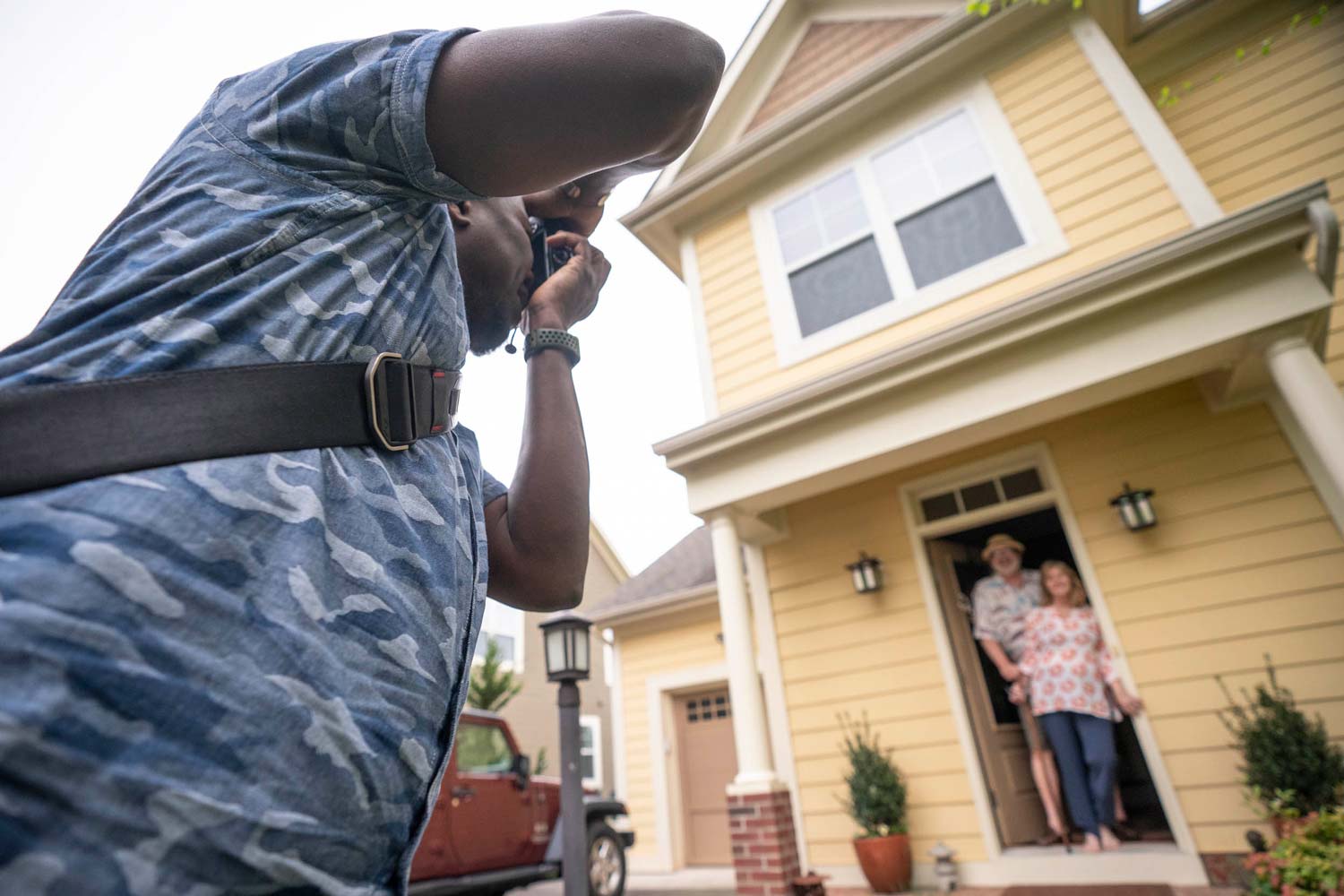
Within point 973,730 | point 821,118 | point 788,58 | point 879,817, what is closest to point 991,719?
point 973,730

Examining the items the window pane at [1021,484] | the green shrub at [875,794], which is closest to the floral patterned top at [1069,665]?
the window pane at [1021,484]

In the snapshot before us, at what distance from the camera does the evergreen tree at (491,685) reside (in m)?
13.5

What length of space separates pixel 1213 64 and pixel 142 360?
8001mm

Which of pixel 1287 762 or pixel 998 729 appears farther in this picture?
pixel 998 729

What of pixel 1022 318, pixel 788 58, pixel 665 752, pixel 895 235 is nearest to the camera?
pixel 1022 318

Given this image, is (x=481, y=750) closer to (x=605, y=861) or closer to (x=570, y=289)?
(x=605, y=861)

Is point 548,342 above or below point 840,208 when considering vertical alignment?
below

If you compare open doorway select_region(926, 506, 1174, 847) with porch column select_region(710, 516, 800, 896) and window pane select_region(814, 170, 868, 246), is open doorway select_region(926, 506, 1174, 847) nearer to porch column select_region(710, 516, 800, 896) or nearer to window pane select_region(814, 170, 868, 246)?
porch column select_region(710, 516, 800, 896)

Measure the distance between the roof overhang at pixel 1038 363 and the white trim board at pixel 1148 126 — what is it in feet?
1.67

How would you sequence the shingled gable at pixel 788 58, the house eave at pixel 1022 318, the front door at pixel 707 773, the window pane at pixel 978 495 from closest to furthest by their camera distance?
the house eave at pixel 1022 318, the window pane at pixel 978 495, the shingled gable at pixel 788 58, the front door at pixel 707 773

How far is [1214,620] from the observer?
4309 millimetres

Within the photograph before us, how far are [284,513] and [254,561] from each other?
44 millimetres

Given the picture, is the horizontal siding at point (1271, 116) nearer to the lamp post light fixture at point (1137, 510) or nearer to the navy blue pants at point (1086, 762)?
the lamp post light fixture at point (1137, 510)

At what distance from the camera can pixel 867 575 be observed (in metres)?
5.49
